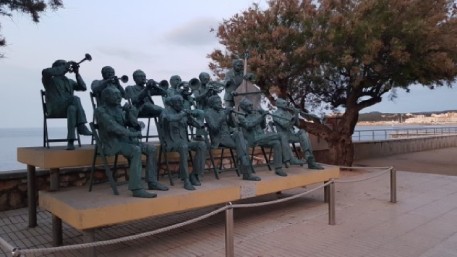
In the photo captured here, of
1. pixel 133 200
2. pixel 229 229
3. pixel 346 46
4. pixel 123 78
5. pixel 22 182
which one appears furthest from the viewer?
pixel 346 46

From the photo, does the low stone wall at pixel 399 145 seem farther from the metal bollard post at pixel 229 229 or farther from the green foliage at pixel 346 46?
the metal bollard post at pixel 229 229

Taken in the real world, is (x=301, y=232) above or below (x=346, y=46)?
below

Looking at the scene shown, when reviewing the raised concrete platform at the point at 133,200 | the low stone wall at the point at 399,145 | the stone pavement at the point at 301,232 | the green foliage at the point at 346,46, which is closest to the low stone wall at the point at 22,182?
the stone pavement at the point at 301,232

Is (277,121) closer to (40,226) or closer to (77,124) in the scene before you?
(77,124)

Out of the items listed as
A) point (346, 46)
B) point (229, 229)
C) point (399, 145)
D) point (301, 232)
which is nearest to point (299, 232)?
point (301, 232)

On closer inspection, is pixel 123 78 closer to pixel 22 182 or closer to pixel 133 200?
pixel 133 200

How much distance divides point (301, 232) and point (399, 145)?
1685 centimetres

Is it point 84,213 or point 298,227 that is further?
point 298,227

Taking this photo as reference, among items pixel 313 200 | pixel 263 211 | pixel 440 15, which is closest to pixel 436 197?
pixel 313 200

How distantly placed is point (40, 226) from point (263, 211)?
3.89 m

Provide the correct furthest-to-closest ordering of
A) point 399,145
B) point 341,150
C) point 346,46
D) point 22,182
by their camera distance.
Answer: point 399,145, point 341,150, point 346,46, point 22,182

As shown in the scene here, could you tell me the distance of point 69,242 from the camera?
17.3 ft

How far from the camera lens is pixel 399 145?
66.9 feet

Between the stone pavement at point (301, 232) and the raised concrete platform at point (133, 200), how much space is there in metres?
0.60
